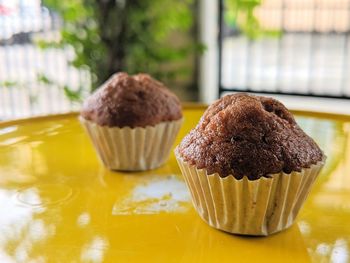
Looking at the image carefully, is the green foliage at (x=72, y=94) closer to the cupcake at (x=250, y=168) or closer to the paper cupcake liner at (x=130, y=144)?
the paper cupcake liner at (x=130, y=144)

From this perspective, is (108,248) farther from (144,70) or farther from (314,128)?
(144,70)

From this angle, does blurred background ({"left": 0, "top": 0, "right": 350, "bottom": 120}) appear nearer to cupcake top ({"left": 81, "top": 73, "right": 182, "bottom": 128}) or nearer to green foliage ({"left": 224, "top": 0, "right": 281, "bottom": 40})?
Answer: green foliage ({"left": 224, "top": 0, "right": 281, "bottom": 40})

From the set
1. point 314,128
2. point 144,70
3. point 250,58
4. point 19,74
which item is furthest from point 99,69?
point 250,58

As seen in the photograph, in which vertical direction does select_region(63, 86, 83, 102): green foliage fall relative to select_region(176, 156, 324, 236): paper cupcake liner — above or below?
below

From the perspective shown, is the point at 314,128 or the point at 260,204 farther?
the point at 314,128

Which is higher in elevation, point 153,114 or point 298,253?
point 153,114

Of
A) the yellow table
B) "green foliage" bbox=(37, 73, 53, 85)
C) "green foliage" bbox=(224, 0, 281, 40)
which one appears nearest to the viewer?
the yellow table

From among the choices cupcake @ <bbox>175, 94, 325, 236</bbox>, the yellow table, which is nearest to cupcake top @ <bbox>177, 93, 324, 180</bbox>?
cupcake @ <bbox>175, 94, 325, 236</bbox>
